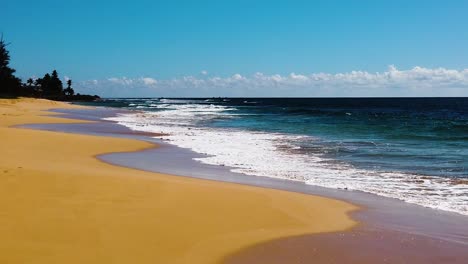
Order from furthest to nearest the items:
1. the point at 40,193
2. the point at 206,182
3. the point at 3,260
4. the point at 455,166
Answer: the point at 455,166
the point at 206,182
the point at 40,193
the point at 3,260

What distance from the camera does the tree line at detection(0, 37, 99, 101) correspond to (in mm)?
75562

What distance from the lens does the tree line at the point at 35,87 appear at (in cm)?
7556

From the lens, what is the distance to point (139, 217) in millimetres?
6719

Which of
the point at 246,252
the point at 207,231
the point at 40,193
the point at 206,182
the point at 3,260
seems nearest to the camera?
the point at 3,260

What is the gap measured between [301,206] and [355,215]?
94 centimetres

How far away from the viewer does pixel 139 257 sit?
5242 millimetres

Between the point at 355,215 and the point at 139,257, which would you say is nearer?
the point at 139,257

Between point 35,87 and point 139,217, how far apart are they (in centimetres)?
11364

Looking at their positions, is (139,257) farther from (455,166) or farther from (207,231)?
(455,166)

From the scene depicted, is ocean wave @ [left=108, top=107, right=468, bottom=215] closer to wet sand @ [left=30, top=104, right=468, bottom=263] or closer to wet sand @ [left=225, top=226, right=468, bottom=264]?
wet sand @ [left=30, top=104, right=468, bottom=263]

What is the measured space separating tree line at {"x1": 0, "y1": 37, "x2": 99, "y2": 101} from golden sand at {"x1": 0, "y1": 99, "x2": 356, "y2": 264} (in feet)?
222

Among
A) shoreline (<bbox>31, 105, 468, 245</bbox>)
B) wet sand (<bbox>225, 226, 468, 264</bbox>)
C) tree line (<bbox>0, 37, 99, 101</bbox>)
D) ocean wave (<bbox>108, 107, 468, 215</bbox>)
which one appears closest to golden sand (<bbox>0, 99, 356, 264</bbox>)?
wet sand (<bbox>225, 226, 468, 264</bbox>)

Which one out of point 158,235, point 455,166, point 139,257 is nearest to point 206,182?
point 158,235

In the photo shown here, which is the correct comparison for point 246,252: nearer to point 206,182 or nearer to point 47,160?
point 206,182
